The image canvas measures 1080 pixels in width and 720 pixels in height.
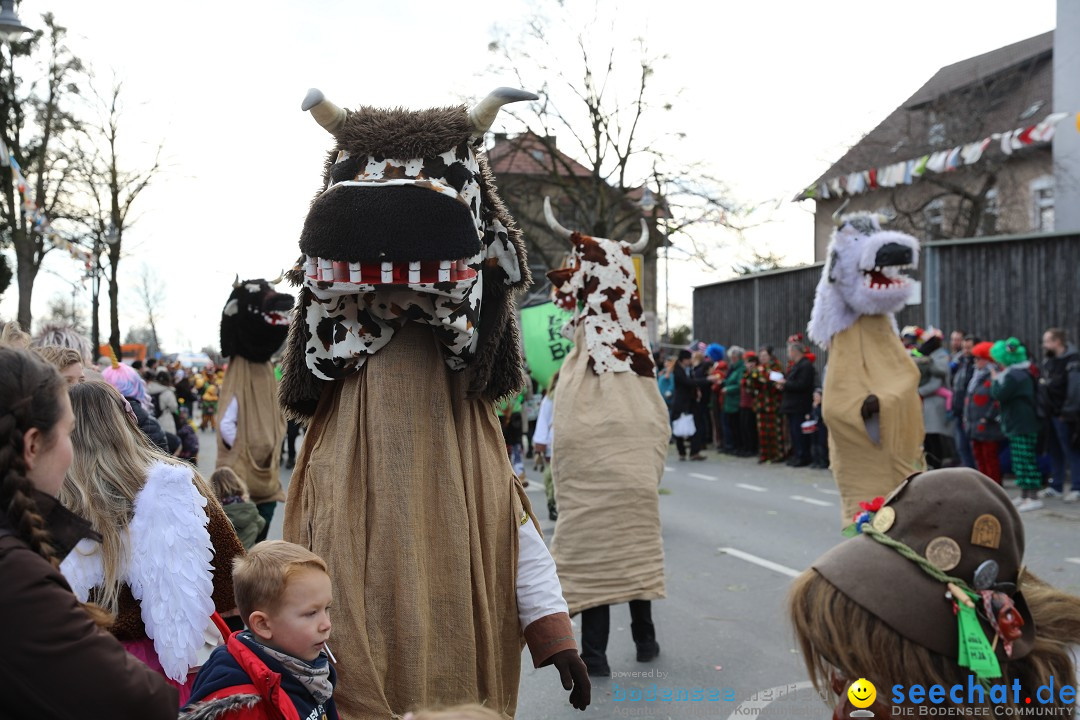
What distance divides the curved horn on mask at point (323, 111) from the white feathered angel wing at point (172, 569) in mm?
1083

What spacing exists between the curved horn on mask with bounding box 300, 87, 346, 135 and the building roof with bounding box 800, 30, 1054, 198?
2258cm

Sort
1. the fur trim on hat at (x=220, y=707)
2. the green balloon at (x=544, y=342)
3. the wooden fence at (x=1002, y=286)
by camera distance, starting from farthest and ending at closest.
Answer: the wooden fence at (x=1002, y=286) → the green balloon at (x=544, y=342) → the fur trim on hat at (x=220, y=707)

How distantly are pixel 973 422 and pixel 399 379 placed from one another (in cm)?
979

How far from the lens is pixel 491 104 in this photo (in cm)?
265

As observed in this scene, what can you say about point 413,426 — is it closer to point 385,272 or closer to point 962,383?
point 385,272

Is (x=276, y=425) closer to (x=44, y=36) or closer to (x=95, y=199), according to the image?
(x=44, y=36)

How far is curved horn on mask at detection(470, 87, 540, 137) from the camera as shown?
2.65 metres

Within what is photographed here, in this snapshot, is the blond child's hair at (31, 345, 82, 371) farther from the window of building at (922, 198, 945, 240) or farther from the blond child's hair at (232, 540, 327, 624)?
the window of building at (922, 198, 945, 240)

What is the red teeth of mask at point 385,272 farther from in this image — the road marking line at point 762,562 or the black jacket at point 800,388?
the black jacket at point 800,388

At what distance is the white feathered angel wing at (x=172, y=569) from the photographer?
2.52 metres

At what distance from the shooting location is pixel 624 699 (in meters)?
4.76

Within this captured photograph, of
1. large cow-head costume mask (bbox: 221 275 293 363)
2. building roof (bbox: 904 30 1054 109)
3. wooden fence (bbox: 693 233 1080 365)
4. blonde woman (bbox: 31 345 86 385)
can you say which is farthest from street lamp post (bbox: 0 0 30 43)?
building roof (bbox: 904 30 1054 109)

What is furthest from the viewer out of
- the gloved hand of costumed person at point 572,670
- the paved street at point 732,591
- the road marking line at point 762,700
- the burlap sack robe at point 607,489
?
the burlap sack robe at point 607,489

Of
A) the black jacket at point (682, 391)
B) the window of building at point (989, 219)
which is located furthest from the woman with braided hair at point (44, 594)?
the window of building at point (989, 219)
